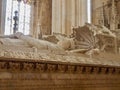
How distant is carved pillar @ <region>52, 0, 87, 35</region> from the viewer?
9.03m

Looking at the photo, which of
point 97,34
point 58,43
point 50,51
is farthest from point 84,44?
point 50,51

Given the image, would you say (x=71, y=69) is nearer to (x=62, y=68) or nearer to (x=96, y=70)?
(x=62, y=68)

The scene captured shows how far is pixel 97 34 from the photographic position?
414 centimetres

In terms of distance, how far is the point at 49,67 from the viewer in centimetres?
299

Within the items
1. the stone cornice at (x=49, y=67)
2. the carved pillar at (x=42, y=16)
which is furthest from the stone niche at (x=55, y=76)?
the carved pillar at (x=42, y=16)

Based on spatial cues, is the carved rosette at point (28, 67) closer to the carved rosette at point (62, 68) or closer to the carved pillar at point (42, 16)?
the carved rosette at point (62, 68)

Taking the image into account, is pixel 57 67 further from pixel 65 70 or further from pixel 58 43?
pixel 58 43

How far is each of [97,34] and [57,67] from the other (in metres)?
1.34

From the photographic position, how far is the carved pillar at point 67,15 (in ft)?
29.6

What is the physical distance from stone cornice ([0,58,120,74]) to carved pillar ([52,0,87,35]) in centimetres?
545

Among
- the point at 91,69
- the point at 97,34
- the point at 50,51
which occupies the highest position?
the point at 97,34

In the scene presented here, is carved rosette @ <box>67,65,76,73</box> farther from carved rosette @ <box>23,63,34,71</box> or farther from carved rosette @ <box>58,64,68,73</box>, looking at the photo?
carved rosette @ <box>23,63,34,71</box>

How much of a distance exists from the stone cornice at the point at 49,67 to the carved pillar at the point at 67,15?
17.9 ft

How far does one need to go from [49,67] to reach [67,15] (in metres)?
6.33
